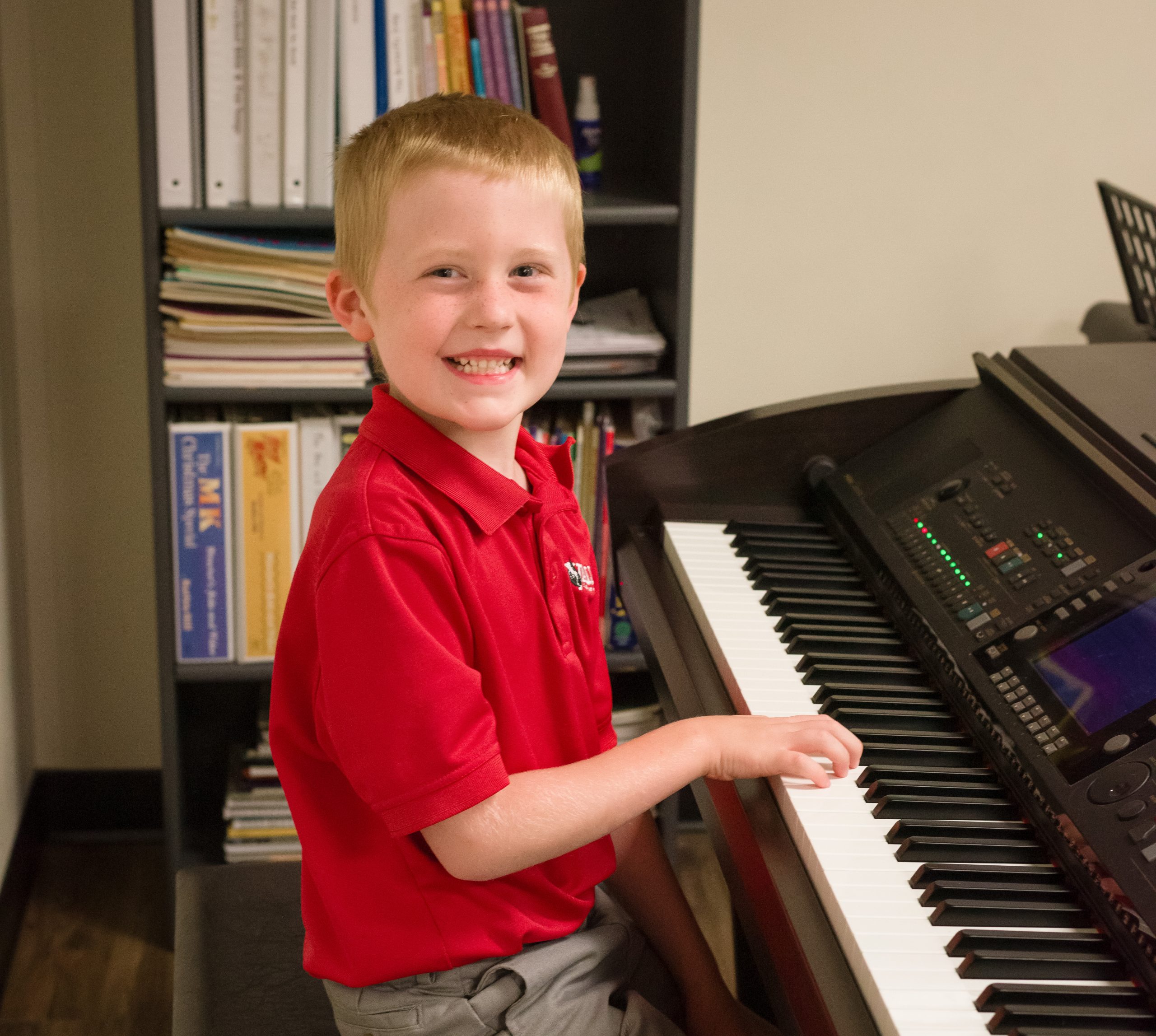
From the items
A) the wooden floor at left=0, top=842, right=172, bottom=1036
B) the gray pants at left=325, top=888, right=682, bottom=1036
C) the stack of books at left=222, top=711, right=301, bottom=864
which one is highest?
the gray pants at left=325, top=888, right=682, bottom=1036

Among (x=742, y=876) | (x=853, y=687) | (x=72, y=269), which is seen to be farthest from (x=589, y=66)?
(x=742, y=876)

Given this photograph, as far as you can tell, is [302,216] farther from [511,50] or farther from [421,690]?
[421,690]

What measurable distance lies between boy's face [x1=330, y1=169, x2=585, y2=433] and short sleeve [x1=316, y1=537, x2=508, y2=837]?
0.15m

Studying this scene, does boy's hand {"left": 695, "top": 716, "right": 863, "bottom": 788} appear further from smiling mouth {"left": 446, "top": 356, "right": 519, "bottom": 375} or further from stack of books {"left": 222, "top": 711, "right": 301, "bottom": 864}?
stack of books {"left": 222, "top": 711, "right": 301, "bottom": 864}

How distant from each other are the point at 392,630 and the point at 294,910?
21.6 inches

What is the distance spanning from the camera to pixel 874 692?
1.04m

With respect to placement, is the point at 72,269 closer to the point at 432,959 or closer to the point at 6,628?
the point at 6,628

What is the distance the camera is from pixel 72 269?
2018 mm

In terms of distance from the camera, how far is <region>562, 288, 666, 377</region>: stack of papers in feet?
5.95

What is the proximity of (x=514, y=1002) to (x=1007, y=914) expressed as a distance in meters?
0.39

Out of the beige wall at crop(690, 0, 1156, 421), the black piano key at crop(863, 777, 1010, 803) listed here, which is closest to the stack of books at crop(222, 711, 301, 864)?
the beige wall at crop(690, 0, 1156, 421)

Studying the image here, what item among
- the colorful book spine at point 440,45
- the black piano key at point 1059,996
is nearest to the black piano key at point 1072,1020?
the black piano key at point 1059,996

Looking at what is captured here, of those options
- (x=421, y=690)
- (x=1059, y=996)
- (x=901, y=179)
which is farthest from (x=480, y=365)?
(x=901, y=179)

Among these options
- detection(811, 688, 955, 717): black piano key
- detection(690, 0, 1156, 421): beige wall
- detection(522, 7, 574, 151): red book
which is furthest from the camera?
detection(690, 0, 1156, 421): beige wall
